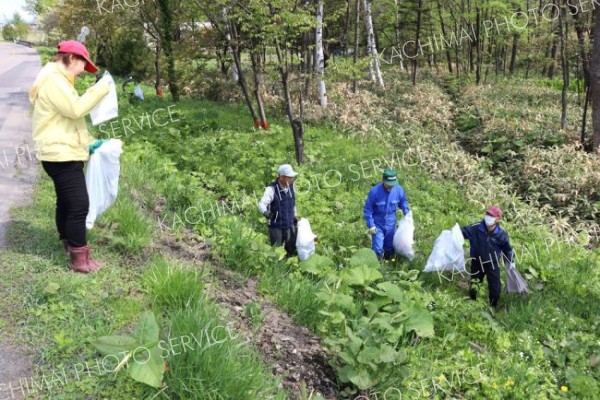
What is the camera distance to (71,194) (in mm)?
3844

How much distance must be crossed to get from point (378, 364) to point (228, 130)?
8.79m

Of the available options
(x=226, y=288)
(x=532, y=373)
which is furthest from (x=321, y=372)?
(x=532, y=373)

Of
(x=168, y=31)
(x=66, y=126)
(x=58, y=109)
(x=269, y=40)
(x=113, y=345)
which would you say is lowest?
(x=113, y=345)

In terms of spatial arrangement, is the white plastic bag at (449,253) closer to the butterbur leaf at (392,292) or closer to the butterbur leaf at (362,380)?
the butterbur leaf at (392,292)

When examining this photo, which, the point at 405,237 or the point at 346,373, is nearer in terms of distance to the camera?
the point at 346,373

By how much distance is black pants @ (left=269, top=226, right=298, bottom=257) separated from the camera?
6.38 metres

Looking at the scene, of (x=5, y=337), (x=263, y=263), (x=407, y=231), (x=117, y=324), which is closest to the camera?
(x=5, y=337)

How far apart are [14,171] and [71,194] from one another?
3.95 m

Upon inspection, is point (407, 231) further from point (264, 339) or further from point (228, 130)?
point (228, 130)

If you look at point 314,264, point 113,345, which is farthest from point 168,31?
point 113,345

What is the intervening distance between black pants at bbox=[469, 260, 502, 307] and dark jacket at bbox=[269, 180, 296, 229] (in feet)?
7.98

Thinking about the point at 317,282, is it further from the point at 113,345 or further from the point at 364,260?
the point at 113,345

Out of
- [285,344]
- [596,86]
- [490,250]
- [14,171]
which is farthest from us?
[596,86]

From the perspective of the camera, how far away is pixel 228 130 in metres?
11.6
